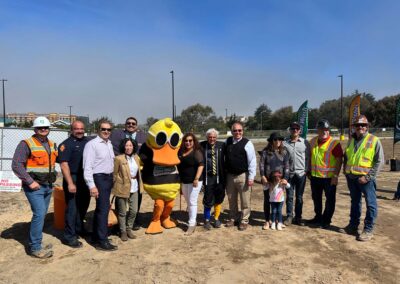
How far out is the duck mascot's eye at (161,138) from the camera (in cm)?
559

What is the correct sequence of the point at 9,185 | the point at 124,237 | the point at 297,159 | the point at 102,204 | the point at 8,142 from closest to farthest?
the point at 102,204 < the point at 124,237 < the point at 297,159 < the point at 9,185 < the point at 8,142

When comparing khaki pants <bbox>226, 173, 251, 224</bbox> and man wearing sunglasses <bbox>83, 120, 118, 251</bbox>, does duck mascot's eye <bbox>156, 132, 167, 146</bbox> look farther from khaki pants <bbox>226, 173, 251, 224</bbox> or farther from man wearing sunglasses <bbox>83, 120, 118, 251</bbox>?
khaki pants <bbox>226, 173, 251, 224</bbox>

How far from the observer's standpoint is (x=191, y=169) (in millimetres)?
5672

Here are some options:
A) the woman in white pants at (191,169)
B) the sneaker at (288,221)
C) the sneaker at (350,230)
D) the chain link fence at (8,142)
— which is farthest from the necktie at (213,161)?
the chain link fence at (8,142)

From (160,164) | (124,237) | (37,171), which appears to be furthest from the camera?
(160,164)

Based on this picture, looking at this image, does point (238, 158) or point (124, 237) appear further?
point (238, 158)

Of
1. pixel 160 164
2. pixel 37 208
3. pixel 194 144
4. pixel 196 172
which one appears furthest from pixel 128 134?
pixel 37 208

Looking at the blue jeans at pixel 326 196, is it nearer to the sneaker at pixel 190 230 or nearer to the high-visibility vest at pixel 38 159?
the sneaker at pixel 190 230

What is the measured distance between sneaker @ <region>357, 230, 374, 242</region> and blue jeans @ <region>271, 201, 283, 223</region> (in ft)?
4.09

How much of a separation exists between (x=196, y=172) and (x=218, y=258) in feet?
4.98

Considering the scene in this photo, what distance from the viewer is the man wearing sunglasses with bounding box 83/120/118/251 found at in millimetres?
4668

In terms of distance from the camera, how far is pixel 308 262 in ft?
14.7

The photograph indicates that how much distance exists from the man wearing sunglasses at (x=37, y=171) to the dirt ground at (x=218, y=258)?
31 cm

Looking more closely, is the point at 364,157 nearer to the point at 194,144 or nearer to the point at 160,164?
the point at 194,144
